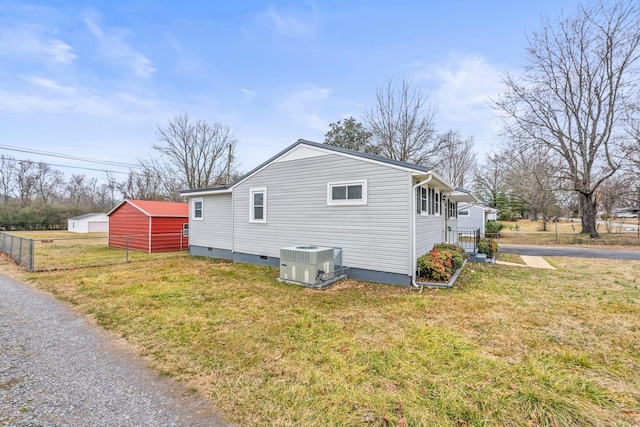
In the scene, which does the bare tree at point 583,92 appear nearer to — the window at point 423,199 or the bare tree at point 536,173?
the bare tree at point 536,173

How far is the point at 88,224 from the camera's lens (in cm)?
3017

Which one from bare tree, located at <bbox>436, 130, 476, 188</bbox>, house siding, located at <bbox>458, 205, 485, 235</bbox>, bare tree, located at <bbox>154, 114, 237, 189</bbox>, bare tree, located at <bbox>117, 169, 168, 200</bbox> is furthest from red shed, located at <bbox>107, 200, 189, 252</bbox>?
bare tree, located at <bbox>436, 130, 476, 188</bbox>

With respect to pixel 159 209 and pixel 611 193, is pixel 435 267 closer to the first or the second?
pixel 159 209

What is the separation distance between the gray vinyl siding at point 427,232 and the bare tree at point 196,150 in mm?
20932

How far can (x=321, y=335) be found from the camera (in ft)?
13.2

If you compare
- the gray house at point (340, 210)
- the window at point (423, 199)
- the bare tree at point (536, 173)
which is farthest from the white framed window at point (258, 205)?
the bare tree at point (536, 173)

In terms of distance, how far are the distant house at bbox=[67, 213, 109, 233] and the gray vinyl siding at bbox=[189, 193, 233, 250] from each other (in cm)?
2595

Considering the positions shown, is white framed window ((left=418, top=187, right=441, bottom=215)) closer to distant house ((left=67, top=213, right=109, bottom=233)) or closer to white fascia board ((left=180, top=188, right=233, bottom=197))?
white fascia board ((left=180, top=188, right=233, bottom=197))

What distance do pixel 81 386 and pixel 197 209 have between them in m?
10.3

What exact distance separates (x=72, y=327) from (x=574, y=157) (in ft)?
83.8

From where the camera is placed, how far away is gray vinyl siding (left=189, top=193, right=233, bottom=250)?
11175mm

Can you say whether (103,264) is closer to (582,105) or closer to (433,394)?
(433,394)

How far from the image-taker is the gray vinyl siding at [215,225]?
11.2m

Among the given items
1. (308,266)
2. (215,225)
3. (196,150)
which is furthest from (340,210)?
(196,150)
